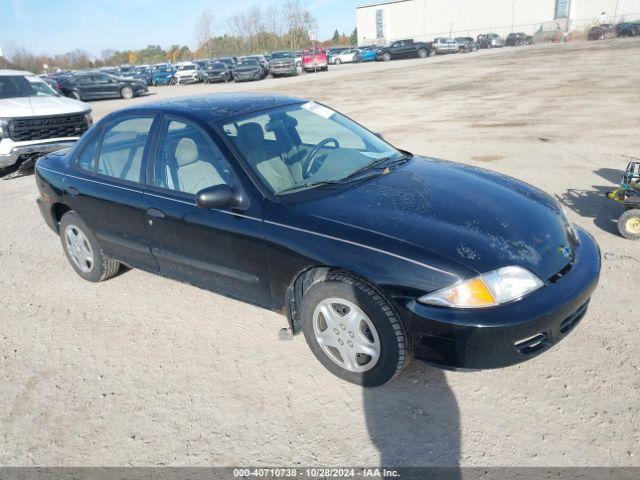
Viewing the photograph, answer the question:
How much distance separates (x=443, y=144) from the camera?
921 cm

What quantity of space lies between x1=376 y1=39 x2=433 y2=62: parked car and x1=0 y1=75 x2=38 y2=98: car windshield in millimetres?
37618

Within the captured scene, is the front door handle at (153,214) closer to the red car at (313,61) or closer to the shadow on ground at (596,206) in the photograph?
the shadow on ground at (596,206)

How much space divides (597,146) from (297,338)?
7074mm

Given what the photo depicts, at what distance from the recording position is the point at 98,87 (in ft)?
84.9

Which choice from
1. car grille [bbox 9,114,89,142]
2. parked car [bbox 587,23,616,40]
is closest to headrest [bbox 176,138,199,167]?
car grille [bbox 9,114,89,142]

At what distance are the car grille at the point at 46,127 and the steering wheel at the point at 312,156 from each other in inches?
284

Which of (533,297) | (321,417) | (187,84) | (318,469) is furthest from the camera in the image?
(187,84)

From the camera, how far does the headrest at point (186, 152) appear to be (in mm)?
3506

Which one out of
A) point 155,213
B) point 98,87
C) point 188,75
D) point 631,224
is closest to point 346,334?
point 155,213

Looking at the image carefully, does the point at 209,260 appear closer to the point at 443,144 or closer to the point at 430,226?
the point at 430,226

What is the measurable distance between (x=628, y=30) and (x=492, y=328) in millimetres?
58714

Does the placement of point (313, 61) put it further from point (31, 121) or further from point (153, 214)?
point (153, 214)

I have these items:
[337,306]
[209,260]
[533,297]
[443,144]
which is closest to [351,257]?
[337,306]

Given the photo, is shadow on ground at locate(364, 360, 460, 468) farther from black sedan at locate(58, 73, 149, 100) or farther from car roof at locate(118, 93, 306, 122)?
black sedan at locate(58, 73, 149, 100)
